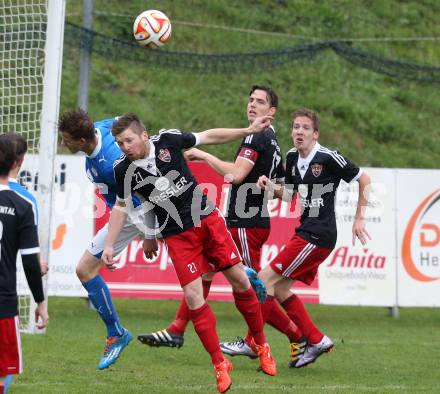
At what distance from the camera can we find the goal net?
963 centimetres

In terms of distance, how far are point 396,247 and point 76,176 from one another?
13.9 ft

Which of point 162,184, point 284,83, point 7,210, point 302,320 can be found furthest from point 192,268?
point 284,83

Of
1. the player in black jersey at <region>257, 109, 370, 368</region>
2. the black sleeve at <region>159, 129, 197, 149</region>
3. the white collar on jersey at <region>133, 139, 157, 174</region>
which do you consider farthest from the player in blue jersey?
the player in black jersey at <region>257, 109, 370, 368</region>

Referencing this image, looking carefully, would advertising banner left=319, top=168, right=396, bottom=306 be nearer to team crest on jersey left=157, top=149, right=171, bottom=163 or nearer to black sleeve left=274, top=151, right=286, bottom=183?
black sleeve left=274, top=151, right=286, bottom=183

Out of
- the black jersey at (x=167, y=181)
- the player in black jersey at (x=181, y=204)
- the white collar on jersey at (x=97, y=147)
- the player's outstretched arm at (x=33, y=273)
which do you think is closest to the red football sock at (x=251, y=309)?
the player in black jersey at (x=181, y=204)

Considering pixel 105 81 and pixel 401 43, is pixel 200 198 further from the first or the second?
pixel 401 43

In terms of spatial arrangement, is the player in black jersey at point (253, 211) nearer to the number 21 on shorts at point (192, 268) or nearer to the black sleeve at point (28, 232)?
the number 21 on shorts at point (192, 268)

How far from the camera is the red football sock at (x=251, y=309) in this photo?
7273 mm

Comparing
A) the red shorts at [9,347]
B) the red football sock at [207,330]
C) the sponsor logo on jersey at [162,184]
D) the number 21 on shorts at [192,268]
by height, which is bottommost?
the red football sock at [207,330]

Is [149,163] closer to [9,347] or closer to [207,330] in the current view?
[207,330]

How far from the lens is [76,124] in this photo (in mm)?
7438

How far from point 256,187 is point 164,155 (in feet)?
5.95

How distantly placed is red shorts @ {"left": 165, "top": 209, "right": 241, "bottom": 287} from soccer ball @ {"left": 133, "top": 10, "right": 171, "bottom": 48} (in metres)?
2.23

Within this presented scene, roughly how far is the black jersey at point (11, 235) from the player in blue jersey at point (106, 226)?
2094 millimetres
